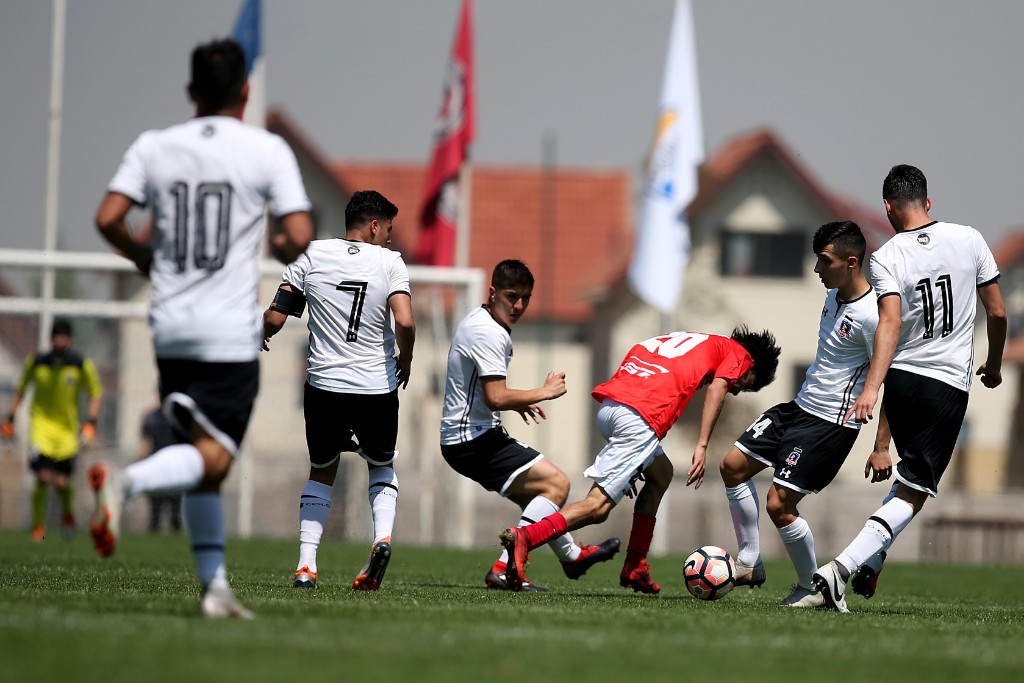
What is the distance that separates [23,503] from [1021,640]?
1689 cm

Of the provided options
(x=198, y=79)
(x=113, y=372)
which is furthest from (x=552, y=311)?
(x=198, y=79)

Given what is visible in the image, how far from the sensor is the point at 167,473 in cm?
564

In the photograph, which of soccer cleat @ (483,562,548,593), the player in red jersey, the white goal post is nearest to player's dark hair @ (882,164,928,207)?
the player in red jersey

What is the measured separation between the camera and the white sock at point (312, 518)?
8398mm

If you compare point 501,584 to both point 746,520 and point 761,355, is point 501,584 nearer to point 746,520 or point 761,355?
point 746,520

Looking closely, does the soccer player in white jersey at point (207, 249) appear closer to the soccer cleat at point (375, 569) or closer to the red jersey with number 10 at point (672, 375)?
the soccer cleat at point (375, 569)

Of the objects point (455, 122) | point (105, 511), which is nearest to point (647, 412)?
point (105, 511)

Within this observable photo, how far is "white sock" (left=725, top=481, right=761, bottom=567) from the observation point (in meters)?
8.70

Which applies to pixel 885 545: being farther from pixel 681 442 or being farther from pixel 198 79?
pixel 681 442

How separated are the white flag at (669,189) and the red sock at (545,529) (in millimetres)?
12510

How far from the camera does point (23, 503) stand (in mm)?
20594

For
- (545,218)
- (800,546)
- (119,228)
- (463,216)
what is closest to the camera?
(119,228)

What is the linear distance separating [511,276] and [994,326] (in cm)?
273

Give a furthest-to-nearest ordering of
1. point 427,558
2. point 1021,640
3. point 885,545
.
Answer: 1. point 427,558
2. point 885,545
3. point 1021,640
